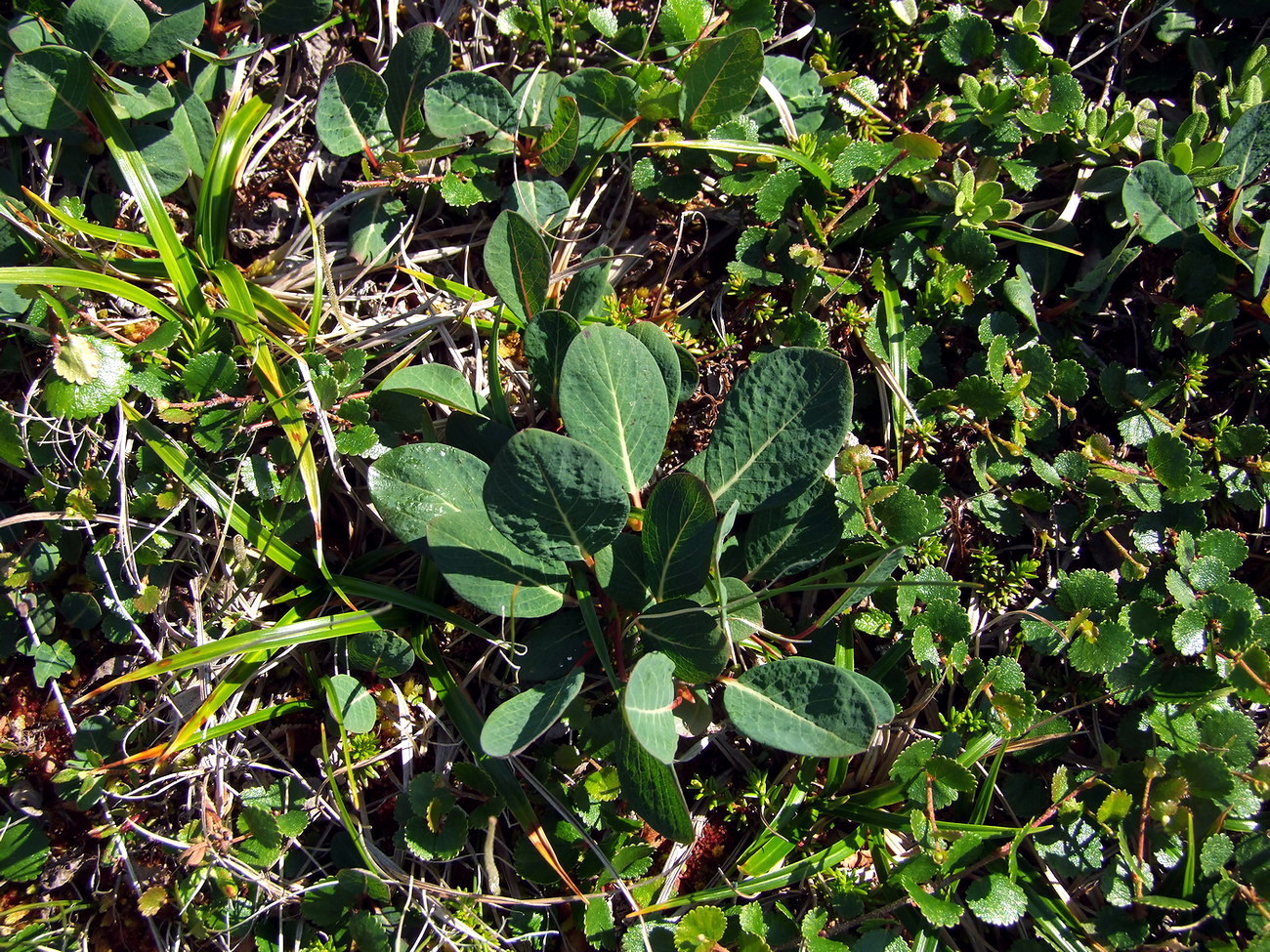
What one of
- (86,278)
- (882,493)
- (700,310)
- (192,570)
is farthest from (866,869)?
(86,278)

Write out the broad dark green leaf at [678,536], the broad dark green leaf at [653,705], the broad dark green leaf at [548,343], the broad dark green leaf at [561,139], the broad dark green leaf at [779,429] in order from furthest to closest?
the broad dark green leaf at [561,139] → the broad dark green leaf at [548,343] → the broad dark green leaf at [779,429] → the broad dark green leaf at [678,536] → the broad dark green leaf at [653,705]

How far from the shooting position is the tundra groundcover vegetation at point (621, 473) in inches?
66.2

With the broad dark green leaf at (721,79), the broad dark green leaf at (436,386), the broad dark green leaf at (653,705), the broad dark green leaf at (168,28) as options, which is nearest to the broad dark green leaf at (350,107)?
the broad dark green leaf at (168,28)

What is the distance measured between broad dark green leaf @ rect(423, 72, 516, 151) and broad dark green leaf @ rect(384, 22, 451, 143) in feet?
0.14

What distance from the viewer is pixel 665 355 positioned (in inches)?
67.5

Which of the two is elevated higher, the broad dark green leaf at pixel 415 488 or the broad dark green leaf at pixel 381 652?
the broad dark green leaf at pixel 415 488

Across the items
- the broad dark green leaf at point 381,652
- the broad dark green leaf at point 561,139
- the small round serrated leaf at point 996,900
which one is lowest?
the small round serrated leaf at point 996,900

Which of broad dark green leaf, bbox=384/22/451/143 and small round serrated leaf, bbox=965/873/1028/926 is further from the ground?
broad dark green leaf, bbox=384/22/451/143

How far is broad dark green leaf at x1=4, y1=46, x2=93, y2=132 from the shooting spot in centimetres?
171

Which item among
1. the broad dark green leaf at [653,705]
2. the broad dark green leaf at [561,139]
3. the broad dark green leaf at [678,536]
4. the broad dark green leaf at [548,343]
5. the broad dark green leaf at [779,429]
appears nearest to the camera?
the broad dark green leaf at [653,705]

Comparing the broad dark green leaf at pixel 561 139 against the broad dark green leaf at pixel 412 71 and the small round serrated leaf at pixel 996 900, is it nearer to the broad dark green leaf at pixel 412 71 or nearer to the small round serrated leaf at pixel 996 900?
the broad dark green leaf at pixel 412 71

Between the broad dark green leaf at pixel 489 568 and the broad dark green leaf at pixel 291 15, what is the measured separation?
46.8 inches

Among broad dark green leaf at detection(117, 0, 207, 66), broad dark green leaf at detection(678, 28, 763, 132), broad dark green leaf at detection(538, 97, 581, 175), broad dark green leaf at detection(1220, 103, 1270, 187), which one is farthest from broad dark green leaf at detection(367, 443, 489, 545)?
broad dark green leaf at detection(1220, 103, 1270, 187)

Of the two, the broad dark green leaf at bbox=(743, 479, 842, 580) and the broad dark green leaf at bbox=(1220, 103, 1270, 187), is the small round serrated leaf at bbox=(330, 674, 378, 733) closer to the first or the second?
the broad dark green leaf at bbox=(743, 479, 842, 580)
